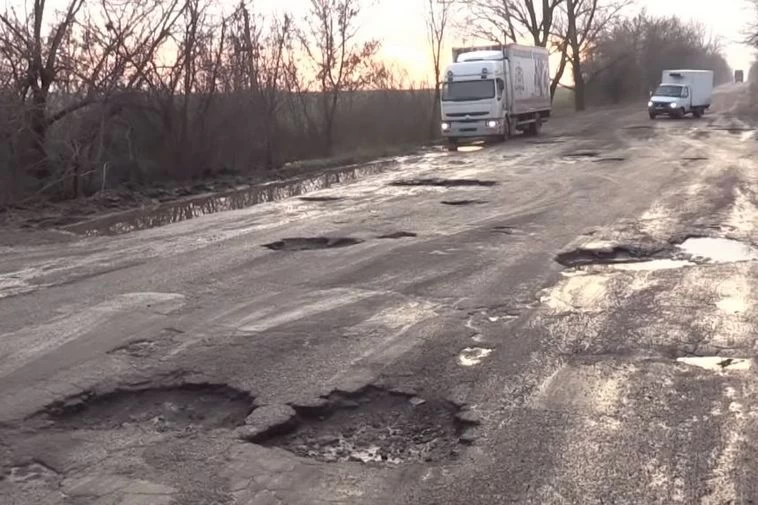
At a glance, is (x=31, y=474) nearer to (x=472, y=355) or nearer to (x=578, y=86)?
(x=472, y=355)

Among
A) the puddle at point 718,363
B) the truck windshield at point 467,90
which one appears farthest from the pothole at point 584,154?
the puddle at point 718,363

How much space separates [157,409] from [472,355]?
231 centimetres

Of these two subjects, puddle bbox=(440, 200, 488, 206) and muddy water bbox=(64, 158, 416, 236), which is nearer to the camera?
puddle bbox=(440, 200, 488, 206)

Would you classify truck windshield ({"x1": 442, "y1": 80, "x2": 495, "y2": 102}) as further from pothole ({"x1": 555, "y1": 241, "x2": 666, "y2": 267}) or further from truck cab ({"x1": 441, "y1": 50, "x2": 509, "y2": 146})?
pothole ({"x1": 555, "y1": 241, "x2": 666, "y2": 267})

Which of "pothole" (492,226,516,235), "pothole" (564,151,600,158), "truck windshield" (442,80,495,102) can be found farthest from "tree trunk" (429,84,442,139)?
"pothole" (492,226,516,235)

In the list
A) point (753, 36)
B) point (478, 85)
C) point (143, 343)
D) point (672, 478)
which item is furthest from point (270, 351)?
point (753, 36)

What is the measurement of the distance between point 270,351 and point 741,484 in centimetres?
349

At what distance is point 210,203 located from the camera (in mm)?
17766

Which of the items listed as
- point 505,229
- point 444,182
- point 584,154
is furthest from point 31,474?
point 584,154

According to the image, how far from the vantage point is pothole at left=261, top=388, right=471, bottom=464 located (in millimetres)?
4574

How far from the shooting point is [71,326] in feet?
23.6

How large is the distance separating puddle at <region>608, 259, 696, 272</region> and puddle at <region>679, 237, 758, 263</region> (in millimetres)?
371

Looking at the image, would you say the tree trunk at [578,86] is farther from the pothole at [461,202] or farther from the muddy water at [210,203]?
the pothole at [461,202]

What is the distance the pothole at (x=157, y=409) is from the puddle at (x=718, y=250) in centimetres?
629
